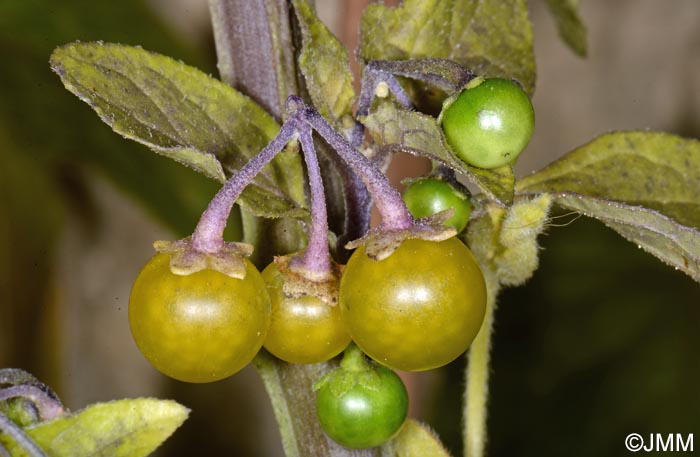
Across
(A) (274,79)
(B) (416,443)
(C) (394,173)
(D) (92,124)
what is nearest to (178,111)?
(A) (274,79)

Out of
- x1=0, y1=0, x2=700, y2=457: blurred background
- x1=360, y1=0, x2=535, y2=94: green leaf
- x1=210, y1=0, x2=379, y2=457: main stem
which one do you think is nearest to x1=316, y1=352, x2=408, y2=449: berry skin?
x1=210, y1=0, x2=379, y2=457: main stem

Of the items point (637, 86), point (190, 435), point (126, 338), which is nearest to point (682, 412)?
point (637, 86)

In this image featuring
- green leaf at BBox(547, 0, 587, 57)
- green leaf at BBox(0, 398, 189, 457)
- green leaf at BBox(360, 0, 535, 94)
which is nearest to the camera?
green leaf at BBox(0, 398, 189, 457)

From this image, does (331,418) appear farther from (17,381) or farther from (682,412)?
(682,412)

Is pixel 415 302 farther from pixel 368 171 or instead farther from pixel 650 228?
pixel 650 228

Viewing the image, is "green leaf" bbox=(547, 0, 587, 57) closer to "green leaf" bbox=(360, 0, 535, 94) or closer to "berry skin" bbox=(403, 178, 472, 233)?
"green leaf" bbox=(360, 0, 535, 94)

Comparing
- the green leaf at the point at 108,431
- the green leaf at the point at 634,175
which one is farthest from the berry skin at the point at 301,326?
the green leaf at the point at 634,175
